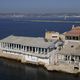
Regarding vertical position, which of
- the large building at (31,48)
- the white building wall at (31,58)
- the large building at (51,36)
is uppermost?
the large building at (51,36)

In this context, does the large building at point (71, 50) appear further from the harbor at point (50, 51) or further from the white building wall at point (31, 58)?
the white building wall at point (31, 58)

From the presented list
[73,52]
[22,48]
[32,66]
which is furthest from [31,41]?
[73,52]

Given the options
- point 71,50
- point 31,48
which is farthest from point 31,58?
point 71,50

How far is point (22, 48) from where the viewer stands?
190 ft

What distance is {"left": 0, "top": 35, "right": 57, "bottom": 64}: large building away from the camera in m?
53.0

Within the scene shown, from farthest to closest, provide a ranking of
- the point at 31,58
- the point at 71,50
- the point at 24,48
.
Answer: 1. the point at 24,48
2. the point at 31,58
3. the point at 71,50

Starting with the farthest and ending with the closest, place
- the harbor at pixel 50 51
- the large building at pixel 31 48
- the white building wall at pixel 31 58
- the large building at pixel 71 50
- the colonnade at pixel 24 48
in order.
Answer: the white building wall at pixel 31 58
the colonnade at pixel 24 48
the large building at pixel 31 48
the harbor at pixel 50 51
the large building at pixel 71 50

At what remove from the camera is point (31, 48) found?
56.3 m

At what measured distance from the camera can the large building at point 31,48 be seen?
53031 mm

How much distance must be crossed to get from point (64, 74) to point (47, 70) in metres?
3.86

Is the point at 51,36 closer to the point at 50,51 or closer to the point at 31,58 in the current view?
the point at 50,51

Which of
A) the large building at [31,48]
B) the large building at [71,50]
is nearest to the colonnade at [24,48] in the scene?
the large building at [31,48]

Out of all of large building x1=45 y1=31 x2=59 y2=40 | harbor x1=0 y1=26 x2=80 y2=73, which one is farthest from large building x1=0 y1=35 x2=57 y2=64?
large building x1=45 y1=31 x2=59 y2=40

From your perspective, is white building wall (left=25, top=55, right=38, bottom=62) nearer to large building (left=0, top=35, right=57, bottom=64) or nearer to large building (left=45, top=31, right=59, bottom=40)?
large building (left=0, top=35, right=57, bottom=64)
